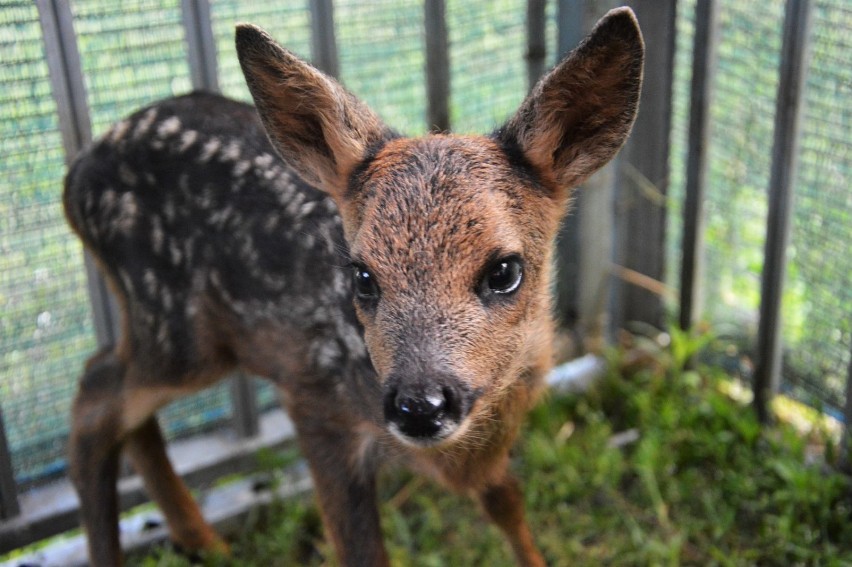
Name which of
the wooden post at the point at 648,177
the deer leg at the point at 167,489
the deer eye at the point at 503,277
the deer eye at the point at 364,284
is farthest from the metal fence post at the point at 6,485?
the wooden post at the point at 648,177

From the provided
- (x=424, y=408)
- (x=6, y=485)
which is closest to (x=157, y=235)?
(x=6, y=485)

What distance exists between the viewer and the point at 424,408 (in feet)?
7.43

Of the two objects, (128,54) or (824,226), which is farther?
(824,226)

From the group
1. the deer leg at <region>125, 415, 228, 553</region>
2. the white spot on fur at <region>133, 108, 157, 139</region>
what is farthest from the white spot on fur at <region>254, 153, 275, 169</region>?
the deer leg at <region>125, 415, 228, 553</region>

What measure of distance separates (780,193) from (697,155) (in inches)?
16.3

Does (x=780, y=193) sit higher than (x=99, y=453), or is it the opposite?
(x=780, y=193)

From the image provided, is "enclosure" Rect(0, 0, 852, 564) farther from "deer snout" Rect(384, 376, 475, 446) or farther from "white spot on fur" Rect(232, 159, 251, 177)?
"deer snout" Rect(384, 376, 475, 446)

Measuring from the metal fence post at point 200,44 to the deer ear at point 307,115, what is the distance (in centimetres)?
98

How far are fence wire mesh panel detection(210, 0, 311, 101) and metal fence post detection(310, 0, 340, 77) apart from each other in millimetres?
52

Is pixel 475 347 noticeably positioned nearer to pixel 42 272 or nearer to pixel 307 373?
pixel 307 373

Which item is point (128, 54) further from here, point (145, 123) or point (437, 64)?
point (437, 64)

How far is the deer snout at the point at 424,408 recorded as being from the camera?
2270 mm

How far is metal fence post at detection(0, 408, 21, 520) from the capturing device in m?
3.59

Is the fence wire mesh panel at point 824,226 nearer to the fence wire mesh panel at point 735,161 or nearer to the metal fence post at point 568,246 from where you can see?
the fence wire mesh panel at point 735,161
